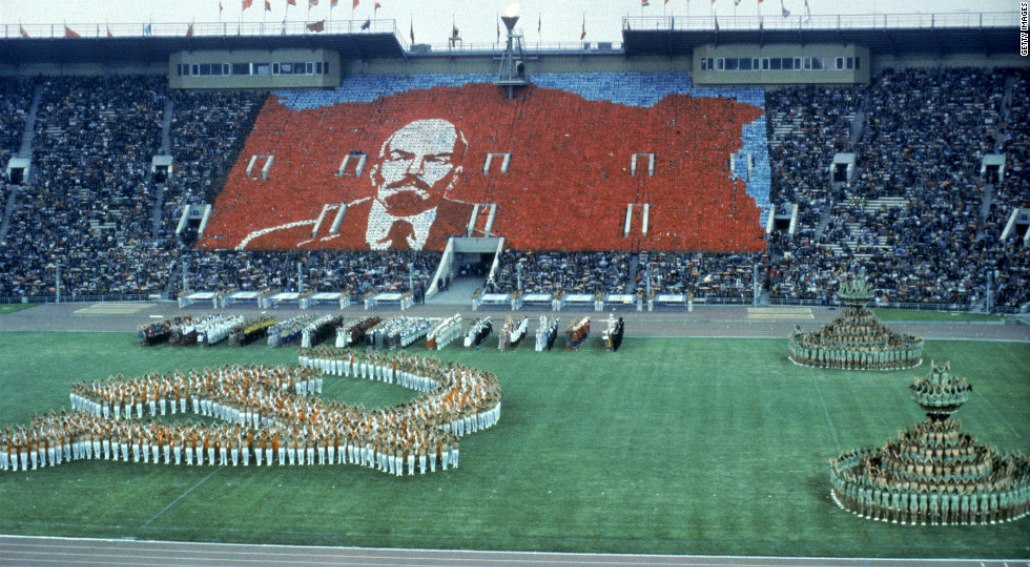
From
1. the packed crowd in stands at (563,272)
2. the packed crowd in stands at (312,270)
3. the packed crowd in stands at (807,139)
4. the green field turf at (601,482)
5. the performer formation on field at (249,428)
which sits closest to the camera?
the green field turf at (601,482)

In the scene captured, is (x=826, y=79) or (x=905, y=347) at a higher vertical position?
(x=826, y=79)

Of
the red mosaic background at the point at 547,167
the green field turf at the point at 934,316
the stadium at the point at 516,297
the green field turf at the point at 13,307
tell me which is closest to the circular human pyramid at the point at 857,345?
the stadium at the point at 516,297

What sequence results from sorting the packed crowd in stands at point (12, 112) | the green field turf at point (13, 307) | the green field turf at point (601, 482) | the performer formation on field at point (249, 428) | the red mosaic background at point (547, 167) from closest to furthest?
the green field turf at point (601, 482), the performer formation on field at point (249, 428), the green field turf at point (13, 307), the red mosaic background at point (547, 167), the packed crowd in stands at point (12, 112)

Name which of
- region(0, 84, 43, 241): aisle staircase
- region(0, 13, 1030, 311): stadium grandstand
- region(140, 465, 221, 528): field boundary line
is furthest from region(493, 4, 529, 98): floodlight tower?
region(140, 465, 221, 528): field boundary line

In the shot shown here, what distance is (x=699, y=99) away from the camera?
80625 millimetres

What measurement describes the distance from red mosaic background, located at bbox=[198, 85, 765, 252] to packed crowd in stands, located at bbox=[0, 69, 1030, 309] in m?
1.79

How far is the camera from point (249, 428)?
33031 mm

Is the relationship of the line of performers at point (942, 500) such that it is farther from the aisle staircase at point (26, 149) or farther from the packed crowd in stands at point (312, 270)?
the aisle staircase at point (26, 149)

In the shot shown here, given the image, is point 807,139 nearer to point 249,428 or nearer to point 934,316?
point 934,316

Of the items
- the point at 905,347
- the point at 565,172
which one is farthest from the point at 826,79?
the point at 905,347

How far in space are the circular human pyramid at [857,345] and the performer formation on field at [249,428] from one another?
12.9 meters

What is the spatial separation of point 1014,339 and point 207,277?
41747 millimetres

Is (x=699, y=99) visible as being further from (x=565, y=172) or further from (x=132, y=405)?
(x=132, y=405)

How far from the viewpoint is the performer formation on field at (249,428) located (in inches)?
1239
